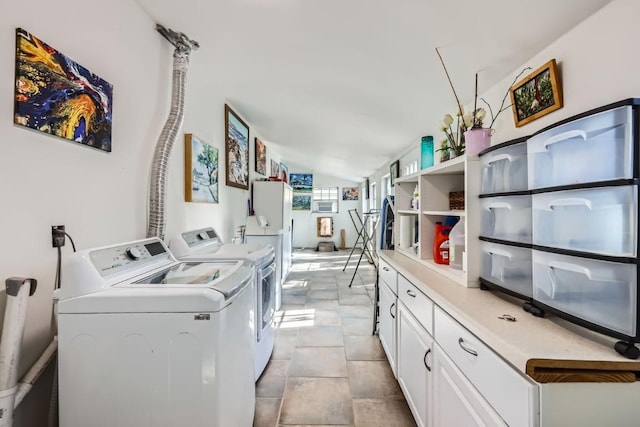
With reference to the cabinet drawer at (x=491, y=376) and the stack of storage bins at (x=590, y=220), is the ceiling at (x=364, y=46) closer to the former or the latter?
the stack of storage bins at (x=590, y=220)

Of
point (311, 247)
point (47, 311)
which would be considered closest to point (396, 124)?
point (47, 311)

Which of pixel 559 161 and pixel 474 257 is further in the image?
pixel 474 257

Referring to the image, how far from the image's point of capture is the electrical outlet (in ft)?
3.92

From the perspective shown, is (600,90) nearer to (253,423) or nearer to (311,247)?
(253,423)

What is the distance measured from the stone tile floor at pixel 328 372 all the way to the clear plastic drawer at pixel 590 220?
56.5 inches

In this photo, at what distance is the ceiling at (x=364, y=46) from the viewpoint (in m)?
1.41

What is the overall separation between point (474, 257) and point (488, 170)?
424 mm

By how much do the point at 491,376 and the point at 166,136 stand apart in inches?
79.2

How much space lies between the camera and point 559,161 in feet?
3.18

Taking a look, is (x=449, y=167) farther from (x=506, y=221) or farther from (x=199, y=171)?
(x=199, y=171)

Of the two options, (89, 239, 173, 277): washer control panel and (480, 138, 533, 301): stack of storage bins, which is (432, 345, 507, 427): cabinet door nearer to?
(480, 138, 533, 301): stack of storage bins

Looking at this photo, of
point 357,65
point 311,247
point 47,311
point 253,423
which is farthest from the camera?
point 311,247

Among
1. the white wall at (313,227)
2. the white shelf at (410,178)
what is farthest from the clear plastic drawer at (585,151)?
the white wall at (313,227)

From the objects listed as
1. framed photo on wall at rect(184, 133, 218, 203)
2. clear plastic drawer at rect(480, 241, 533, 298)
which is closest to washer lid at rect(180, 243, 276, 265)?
framed photo on wall at rect(184, 133, 218, 203)
